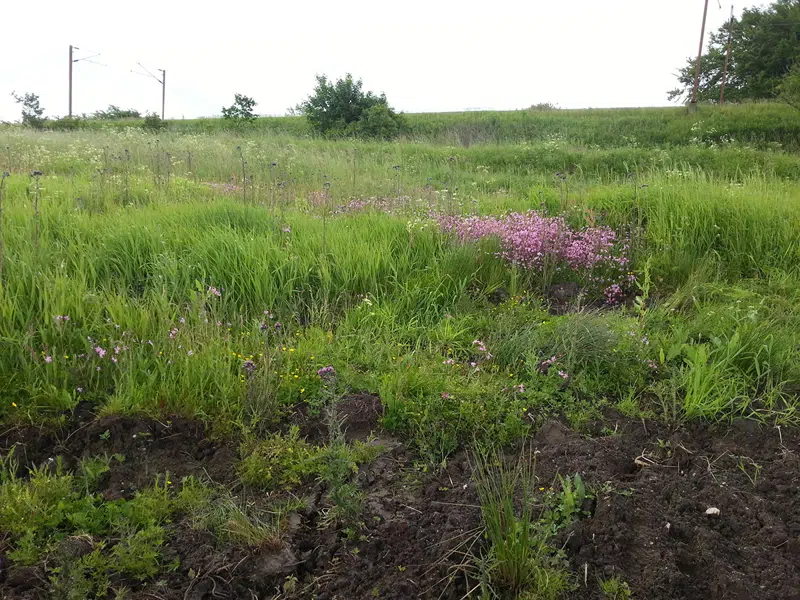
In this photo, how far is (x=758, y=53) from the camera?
36.0 meters

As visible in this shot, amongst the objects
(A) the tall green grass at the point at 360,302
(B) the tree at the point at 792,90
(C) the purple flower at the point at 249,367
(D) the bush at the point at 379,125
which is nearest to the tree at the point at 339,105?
(D) the bush at the point at 379,125

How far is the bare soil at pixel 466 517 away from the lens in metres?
1.97

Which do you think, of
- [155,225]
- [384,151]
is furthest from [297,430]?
[384,151]

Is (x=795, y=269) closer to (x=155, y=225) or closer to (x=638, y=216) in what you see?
(x=638, y=216)

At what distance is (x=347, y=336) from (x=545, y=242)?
2.42 metres

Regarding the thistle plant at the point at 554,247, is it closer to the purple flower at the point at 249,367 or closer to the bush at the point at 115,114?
the purple flower at the point at 249,367

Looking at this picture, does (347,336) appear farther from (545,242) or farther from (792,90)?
(792,90)

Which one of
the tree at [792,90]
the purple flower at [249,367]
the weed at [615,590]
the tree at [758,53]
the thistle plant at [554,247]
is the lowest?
the weed at [615,590]

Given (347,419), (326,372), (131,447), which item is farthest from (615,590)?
(131,447)

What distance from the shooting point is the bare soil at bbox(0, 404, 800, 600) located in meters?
1.97

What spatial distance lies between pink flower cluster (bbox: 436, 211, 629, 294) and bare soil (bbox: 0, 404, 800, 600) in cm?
231

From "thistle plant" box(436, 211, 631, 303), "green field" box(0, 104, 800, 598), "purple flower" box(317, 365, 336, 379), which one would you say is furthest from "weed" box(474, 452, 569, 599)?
"thistle plant" box(436, 211, 631, 303)

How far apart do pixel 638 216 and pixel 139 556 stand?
233 inches

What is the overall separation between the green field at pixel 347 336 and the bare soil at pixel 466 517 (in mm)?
81
